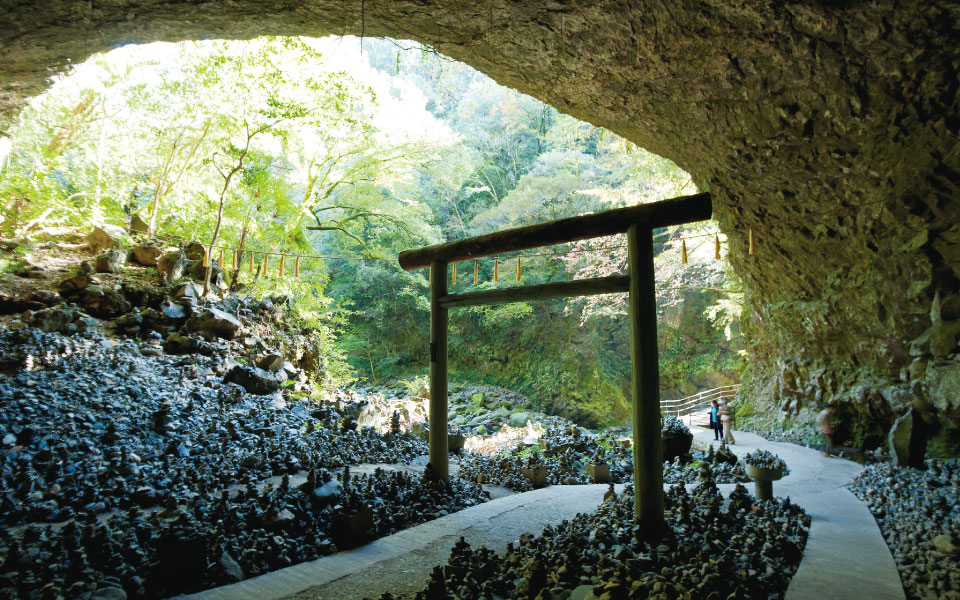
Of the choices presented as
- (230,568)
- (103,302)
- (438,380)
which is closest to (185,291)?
(103,302)

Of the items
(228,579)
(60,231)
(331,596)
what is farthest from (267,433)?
(60,231)

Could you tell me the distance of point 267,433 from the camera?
5.57 meters

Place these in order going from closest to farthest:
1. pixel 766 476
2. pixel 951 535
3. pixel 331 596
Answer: pixel 331 596, pixel 951 535, pixel 766 476

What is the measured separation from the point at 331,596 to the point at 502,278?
1442cm

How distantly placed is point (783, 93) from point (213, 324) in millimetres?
9693

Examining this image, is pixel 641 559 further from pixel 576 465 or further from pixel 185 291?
pixel 185 291

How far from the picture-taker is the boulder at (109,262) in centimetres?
789

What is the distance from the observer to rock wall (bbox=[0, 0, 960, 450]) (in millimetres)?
4766

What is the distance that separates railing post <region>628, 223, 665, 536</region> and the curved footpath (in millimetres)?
856

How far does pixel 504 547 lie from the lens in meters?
3.14

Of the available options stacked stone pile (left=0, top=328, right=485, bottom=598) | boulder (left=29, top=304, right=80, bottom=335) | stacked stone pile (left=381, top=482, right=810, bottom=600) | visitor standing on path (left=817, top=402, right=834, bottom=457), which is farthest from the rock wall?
stacked stone pile (left=381, top=482, right=810, bottom=600)

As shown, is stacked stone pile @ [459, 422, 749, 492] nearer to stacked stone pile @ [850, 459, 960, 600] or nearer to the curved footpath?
the curved footpath

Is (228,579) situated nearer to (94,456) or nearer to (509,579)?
(509,579)

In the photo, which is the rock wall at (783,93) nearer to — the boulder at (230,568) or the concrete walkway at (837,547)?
the concrete walkway at (837,547)
